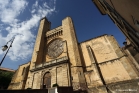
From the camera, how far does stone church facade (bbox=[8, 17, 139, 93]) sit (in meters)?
10.9

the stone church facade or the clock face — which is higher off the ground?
the clock face

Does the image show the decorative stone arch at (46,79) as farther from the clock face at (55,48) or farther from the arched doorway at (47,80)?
the clock face at (55,48)

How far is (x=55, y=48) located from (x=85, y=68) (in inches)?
315

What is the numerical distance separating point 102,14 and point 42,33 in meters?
14.5

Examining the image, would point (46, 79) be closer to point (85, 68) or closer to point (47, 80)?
point (47, 80)

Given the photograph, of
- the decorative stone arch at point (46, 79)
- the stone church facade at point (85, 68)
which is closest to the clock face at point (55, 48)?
the stone church facade at point (85, 68)

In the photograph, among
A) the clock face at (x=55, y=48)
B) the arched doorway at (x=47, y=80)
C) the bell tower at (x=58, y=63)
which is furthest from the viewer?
the clock face at (x=55, y=48)

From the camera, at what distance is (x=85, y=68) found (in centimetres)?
1401

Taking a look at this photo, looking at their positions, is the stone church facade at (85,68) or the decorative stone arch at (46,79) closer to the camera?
the stone church facade at (85,68)

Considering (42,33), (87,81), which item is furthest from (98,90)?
(42,33)

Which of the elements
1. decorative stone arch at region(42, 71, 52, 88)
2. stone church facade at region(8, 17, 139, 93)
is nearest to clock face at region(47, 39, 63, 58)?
stone church facade at region(8, 17, 139, 93)

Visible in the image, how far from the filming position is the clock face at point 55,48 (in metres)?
17.6

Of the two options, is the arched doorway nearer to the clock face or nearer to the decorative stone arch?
the decorative stone arch

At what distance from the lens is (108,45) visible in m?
14.5
